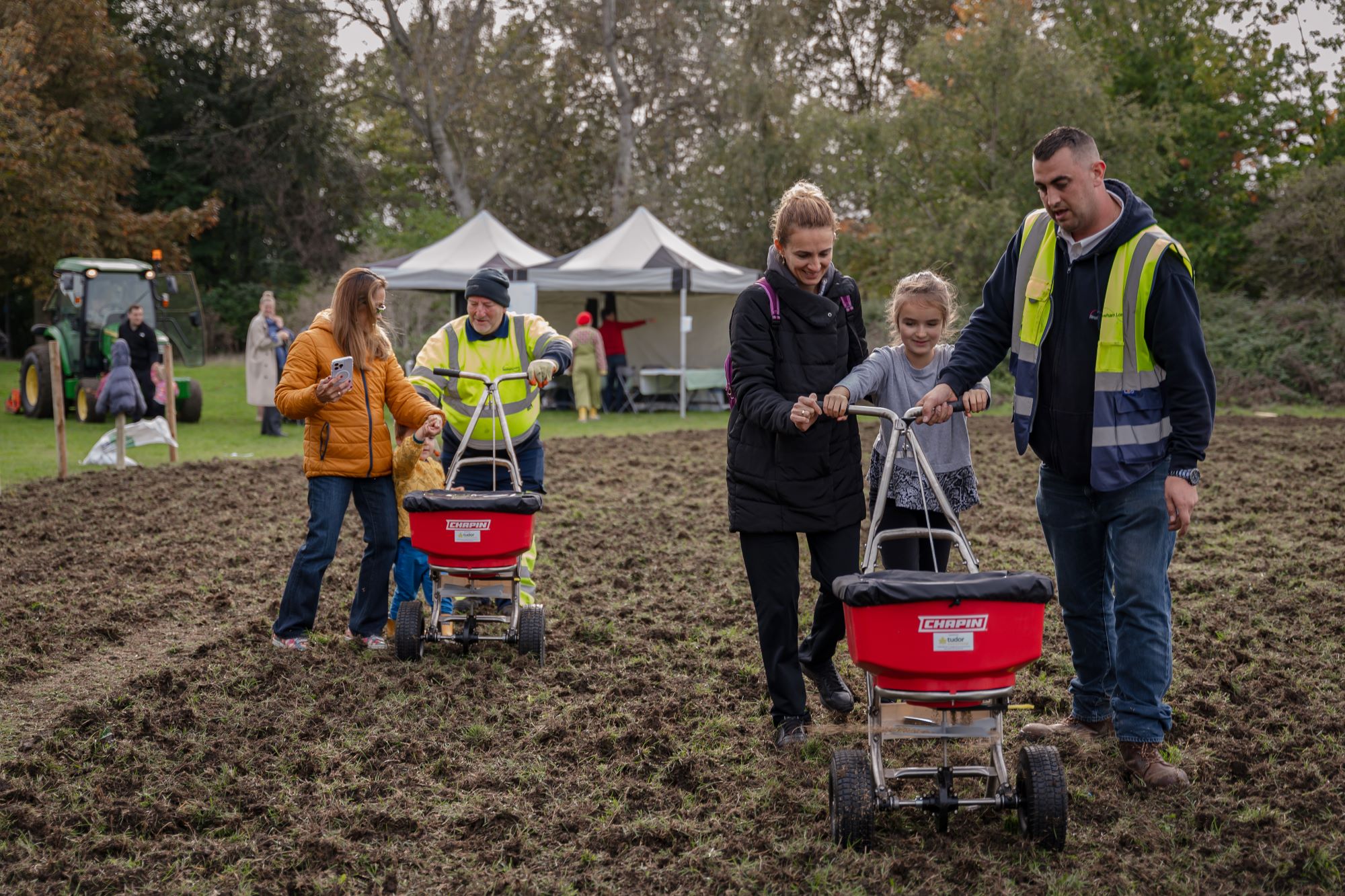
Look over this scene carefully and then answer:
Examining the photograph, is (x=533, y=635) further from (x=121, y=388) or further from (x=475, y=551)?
(x=121, y=388)

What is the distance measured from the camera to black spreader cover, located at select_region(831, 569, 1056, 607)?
3.20m

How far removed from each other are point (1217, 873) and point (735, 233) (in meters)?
25.6

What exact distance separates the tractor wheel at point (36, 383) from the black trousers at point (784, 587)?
1582 centimetres

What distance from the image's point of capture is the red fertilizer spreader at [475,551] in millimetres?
5242

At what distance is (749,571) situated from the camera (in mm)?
4461

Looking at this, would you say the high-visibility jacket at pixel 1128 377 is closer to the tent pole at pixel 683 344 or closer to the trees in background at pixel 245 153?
the tent pole at pixel 683 344

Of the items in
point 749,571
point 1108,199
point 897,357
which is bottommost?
point 749,571

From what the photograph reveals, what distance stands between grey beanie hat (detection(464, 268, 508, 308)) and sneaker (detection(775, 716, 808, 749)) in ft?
7.90

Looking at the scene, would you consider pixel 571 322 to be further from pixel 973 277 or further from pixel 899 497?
pixel 899 497

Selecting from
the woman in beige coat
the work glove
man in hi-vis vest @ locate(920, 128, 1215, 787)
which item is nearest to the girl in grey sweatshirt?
man in hi-vis vest @ locate(920, 128, 1215, 787)

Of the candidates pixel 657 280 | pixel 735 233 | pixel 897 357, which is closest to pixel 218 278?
pixel 735 233

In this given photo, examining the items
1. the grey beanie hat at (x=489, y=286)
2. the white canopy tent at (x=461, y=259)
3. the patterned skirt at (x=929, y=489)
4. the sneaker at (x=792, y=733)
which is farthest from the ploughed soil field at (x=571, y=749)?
the white canopy tent at (x=461, y=259)

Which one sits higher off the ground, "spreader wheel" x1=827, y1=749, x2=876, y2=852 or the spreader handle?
the spreader handle

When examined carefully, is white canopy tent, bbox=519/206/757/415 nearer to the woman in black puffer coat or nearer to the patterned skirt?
the patterned skirt
